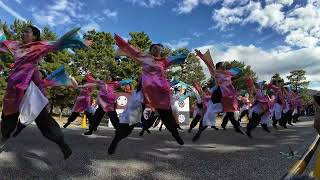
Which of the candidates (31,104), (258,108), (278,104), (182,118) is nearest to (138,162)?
(31,104)

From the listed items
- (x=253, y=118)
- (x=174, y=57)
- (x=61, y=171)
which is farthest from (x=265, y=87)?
(x=61, y=171)

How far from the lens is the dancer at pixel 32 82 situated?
6.16m

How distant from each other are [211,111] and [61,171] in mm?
5544

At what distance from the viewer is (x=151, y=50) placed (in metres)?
7.66

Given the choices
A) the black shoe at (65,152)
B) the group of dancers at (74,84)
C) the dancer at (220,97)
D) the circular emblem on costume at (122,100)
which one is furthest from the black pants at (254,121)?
the circular emblem on costume at (122,100)

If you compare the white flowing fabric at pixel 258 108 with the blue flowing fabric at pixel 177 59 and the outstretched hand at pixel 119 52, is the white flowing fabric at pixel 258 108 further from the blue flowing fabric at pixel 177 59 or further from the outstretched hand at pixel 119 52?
the outstretched hand at pixel 119 52

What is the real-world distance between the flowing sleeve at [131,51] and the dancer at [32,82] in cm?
82

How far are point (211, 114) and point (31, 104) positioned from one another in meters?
5.40

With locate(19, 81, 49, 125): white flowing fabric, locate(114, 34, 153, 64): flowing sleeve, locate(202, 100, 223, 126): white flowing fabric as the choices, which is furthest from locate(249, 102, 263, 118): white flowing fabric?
locate(19, 81, 49, 125): white flowing fabric

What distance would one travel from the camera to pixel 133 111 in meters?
7.14

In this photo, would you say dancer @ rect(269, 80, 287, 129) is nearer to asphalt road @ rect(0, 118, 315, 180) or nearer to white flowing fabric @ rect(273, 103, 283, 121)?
white flowing fabric @ rect(273, 103, 283, 121)

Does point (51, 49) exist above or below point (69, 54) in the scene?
below

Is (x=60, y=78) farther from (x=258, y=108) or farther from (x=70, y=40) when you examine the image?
(x=258, y=108)

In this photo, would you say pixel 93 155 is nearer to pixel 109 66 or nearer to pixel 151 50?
pixel 151 50
